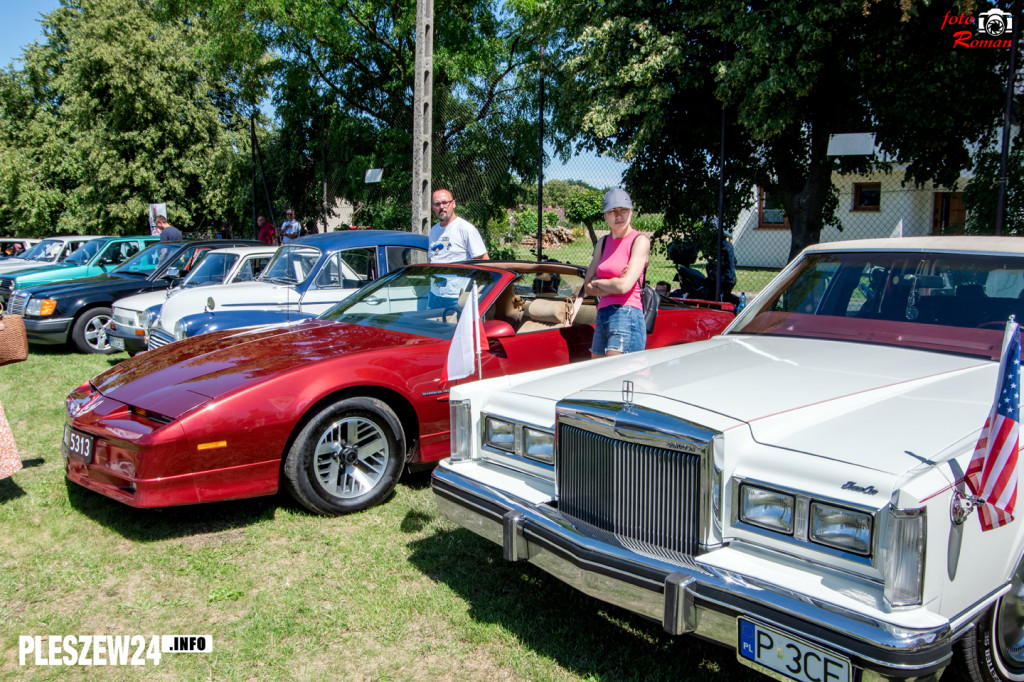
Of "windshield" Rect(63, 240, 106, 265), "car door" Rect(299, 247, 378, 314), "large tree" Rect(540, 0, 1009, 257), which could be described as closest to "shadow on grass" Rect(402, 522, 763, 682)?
"car door" Rect(299, 247, 378, 314)

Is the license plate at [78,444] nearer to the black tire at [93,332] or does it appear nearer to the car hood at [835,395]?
the car hood at [835,395]

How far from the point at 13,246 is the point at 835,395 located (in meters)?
24.4

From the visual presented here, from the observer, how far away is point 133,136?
25438 mm

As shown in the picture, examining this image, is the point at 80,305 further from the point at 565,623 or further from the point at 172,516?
the point at 565,623

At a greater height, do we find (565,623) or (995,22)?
(995,22)

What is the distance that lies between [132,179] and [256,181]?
23.1ft

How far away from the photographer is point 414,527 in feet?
14.3

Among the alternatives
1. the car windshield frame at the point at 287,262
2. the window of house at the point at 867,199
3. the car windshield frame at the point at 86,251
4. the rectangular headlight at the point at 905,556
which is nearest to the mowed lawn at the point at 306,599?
the rectangular headlight at the point at 905,556

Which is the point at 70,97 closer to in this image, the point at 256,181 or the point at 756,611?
the point at 256,181

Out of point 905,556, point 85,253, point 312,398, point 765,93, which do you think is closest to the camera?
point 905,556

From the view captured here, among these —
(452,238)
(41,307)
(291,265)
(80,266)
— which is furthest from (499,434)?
(80,266)

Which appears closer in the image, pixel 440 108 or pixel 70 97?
pixel 440 108

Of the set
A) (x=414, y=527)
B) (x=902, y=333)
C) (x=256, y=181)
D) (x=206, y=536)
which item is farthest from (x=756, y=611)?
(x=256, y=181)

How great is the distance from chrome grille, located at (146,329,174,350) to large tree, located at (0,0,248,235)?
665 inches
